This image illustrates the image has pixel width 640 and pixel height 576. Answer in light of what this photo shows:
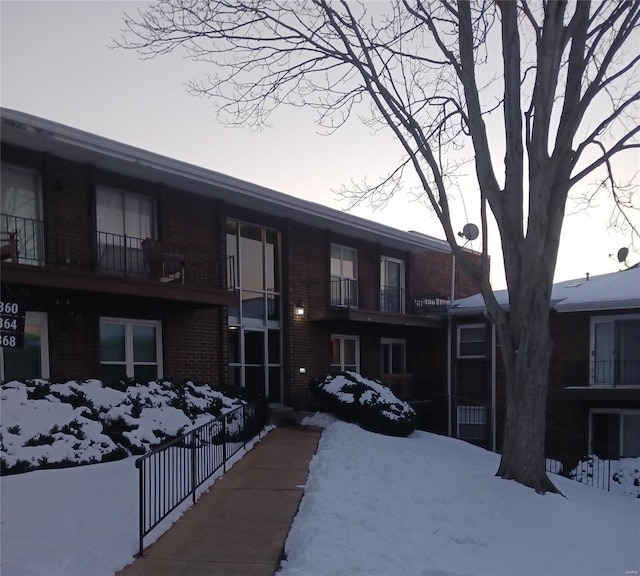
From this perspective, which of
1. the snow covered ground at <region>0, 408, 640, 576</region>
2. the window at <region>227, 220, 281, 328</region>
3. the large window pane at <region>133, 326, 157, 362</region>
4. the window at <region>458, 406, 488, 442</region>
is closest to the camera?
the snow covered ground at <region>0, 408, 640, 576</region>

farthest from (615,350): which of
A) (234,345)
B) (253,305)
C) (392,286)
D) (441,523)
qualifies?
(441,523)

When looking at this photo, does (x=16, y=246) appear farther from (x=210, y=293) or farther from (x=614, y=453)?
(x=614, y=453)

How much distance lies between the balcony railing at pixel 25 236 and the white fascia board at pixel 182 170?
5.14ft

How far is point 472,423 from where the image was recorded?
20.1 meters

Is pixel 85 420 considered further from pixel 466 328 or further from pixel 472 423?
pixel 466 328

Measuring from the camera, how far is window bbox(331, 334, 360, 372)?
59.6ft

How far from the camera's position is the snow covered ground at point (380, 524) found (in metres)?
5.34

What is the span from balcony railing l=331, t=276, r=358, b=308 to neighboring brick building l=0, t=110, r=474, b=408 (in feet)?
0.18

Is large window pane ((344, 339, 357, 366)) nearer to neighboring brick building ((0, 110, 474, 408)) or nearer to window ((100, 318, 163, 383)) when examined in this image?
neighboring brick building ((0, 110, 474, 408))

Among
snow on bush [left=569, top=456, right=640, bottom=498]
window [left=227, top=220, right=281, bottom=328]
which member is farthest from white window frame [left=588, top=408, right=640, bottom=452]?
window [left=227, top=220, right=281, bottom=328]

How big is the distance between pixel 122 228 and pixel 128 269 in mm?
864

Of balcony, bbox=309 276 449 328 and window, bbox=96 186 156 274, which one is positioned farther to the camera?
balcony, bbox=309 276 449 328

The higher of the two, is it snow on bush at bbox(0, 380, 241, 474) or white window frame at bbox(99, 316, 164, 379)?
white window frame at bbox(99, 316, 164, 379)

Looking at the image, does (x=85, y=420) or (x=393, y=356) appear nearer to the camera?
(x=85, y=420)
